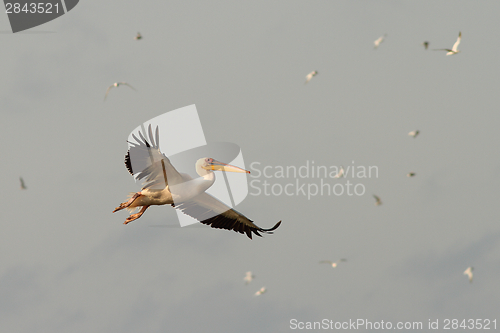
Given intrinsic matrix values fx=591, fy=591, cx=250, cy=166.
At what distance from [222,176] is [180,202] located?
298 cm

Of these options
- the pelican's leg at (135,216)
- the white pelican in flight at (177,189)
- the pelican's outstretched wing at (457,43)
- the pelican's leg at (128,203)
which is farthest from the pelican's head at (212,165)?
the pelican's outstretched wing at (457,43)

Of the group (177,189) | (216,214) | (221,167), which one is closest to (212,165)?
(221,167)

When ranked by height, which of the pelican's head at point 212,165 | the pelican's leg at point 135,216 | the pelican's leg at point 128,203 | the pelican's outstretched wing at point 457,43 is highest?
the pelican's outstretched wing at point 457,43

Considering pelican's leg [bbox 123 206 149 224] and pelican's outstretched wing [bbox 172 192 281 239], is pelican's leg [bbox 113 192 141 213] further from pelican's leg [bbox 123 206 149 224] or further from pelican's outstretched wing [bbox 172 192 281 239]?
pelican's outstretched wing [bbox 172 192 281 239]

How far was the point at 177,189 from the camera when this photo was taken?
18.0 meters

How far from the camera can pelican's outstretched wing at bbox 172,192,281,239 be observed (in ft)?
64.8

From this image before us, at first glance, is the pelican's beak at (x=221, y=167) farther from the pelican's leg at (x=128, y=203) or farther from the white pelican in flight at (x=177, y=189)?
the pelican's leg at (x=128, y=203)

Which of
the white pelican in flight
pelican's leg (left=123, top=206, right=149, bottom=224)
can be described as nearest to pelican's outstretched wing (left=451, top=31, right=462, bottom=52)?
the white pelican in flight

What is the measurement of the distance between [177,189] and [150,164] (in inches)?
65.1

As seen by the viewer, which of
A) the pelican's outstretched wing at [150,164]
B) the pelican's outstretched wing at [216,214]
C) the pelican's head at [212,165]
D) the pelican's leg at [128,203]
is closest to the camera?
the pelican's outstretched wing at [150,164]

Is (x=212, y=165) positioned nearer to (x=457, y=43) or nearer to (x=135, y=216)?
(x=135, y=216)

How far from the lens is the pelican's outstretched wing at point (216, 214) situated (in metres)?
19.8

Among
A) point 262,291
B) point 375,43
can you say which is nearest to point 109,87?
point 375,43

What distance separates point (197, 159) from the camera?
61.9 feet
